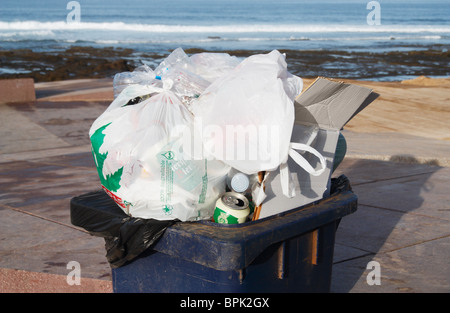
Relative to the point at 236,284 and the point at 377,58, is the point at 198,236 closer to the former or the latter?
the point at 236,284

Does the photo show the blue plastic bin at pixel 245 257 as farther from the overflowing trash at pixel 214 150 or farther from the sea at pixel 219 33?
the sea at pixel 219 33

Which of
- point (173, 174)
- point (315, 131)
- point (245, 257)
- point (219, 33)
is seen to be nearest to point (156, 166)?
point (173, 174)

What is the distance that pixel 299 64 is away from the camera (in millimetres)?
29031

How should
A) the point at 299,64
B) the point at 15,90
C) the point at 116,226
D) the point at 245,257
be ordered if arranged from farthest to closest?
the point at 299,64, the point at 15,90, the point at 116,226, the point at 245,257

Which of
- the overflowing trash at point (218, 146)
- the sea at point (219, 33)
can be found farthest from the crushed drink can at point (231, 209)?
the sea at point (219, 33)

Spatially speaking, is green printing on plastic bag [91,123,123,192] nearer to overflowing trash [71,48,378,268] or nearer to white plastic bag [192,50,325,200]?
overflowing trash [71,48,378,268]

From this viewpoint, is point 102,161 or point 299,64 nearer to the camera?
point 102,161

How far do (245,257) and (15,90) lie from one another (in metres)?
10.5

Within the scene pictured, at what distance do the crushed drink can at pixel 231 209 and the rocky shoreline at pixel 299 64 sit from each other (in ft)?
64.2

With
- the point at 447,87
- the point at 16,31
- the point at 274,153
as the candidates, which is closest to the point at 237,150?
the point at 274,153

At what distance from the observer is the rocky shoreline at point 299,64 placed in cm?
2389

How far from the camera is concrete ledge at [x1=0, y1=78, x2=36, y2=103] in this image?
11.7 m

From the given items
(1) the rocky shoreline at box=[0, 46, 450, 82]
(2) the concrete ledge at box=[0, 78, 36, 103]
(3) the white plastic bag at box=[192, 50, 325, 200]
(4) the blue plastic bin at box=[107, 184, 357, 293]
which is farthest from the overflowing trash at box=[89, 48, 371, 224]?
(1) the rocky shoreline at box=[0, 46, 450, 82]

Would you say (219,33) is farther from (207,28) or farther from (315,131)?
(315,131)
